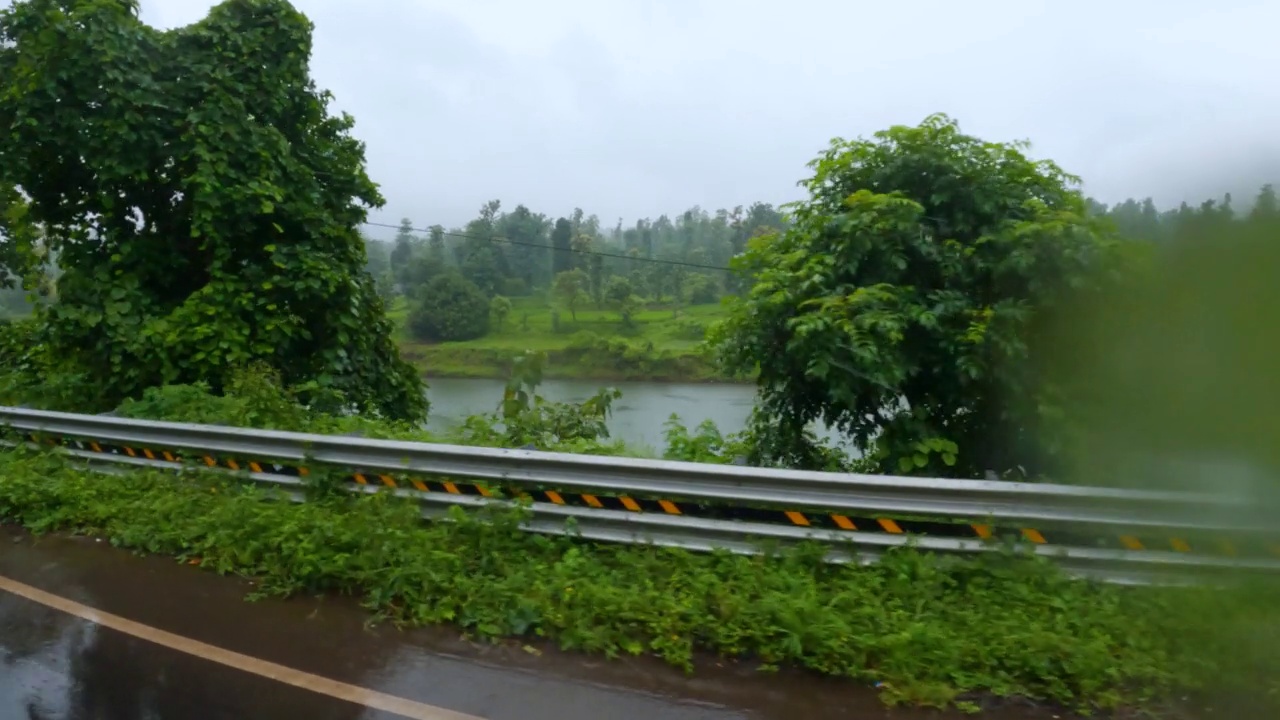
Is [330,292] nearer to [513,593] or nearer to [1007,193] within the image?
[513,593]

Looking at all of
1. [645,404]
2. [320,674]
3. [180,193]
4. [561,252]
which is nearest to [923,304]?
[645,404]

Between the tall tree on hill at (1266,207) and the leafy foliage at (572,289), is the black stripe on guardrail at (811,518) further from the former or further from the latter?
the leafy foliage at (572,289)

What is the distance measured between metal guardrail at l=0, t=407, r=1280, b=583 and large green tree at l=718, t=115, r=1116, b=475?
1.19 metres

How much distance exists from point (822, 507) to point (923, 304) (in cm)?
211

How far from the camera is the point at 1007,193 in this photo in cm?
689

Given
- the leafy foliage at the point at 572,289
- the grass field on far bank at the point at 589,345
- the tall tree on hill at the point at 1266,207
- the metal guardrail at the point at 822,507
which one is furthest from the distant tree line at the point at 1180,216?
the leafy foliage at the point at 572,289

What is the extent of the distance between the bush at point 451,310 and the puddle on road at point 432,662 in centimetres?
511

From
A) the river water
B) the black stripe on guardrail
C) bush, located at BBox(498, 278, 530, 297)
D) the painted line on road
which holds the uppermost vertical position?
bush, located at BBox(498, 278, 530, 297)

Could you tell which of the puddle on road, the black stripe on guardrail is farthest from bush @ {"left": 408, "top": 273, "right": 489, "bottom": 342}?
the puddle on road

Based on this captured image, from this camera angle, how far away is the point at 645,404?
922cm

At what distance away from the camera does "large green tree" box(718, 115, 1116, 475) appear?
248 inches

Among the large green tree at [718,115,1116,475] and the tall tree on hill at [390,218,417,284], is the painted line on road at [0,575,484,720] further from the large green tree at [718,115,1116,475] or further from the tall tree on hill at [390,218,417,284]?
the tall tree on hill at [390,218,417,284]

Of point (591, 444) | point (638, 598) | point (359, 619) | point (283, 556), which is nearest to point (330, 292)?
point (591, 444)

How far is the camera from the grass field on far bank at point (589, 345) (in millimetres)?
9267
